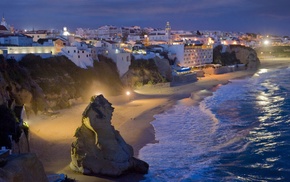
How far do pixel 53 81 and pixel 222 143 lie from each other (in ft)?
66.2

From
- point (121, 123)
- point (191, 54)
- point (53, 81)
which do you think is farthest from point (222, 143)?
point (191, 54)

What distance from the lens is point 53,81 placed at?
36250 millimetres

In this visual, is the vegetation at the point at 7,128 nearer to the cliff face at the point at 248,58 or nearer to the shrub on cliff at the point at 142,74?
the shrub on cliff at the point at 142,74

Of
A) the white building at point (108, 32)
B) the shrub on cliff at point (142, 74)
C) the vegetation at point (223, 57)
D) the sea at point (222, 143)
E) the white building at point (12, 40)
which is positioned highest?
the white building at point (108, 32)

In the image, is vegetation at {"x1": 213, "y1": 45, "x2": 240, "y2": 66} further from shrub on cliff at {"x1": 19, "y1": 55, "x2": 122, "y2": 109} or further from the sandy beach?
shrub on cliff at {"x1": 19, "y1": 55, "x2": 122, "y2": 109}

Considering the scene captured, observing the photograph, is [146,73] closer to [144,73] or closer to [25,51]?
[144,73]

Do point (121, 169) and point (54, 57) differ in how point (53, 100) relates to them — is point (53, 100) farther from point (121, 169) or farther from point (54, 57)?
point (121, 169)

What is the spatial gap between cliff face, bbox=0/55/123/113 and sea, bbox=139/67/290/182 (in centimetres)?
1003

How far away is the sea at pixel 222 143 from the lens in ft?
62.0

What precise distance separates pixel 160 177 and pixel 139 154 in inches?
168

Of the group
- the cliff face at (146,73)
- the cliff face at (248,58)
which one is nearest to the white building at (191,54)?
the cliff face at (248,58)

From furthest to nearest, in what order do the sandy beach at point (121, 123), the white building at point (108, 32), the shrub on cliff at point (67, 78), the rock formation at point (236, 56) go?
the white building at point (108, 32), the rock formation at point (236, 56), the shrub on cliff at point (67, 78), the sandy beach at point (121, 123)

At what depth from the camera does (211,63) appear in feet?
269

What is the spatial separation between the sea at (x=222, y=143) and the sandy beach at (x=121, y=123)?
1341 mm
